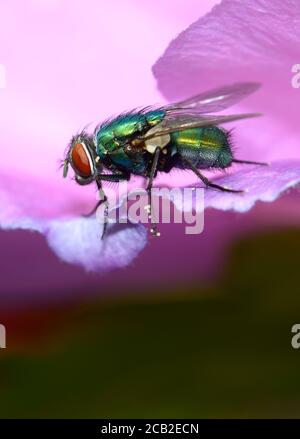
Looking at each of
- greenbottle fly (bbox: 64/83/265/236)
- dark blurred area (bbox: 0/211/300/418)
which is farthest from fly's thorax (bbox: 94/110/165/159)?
dark blurred area (bbox: 0/211/300/418)

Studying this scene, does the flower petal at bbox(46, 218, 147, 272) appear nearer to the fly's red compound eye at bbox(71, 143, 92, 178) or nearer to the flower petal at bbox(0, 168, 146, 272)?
the flower petal at bbox(0, 168, 146, 272)

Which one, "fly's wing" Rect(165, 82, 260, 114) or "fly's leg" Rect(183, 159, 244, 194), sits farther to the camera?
"fly's wing" Rect(165, 82, 260, 114)

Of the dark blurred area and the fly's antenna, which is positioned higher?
the fly's antenna

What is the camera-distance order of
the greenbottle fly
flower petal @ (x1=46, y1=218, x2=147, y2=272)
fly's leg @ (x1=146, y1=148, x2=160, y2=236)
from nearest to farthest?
flower petal @ (x1=46, y1=218, x2=147, y2=272), fly's leg @ (x1=146, y1=148, x2=160, y2=236), the greenbottle fly

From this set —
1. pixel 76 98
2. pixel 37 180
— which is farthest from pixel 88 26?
pixel 37 180

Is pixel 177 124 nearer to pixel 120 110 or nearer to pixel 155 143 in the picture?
pixel 155 143

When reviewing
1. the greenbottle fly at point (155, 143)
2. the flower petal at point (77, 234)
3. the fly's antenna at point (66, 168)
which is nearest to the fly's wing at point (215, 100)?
the greenbottle fly at point (155, 143)
